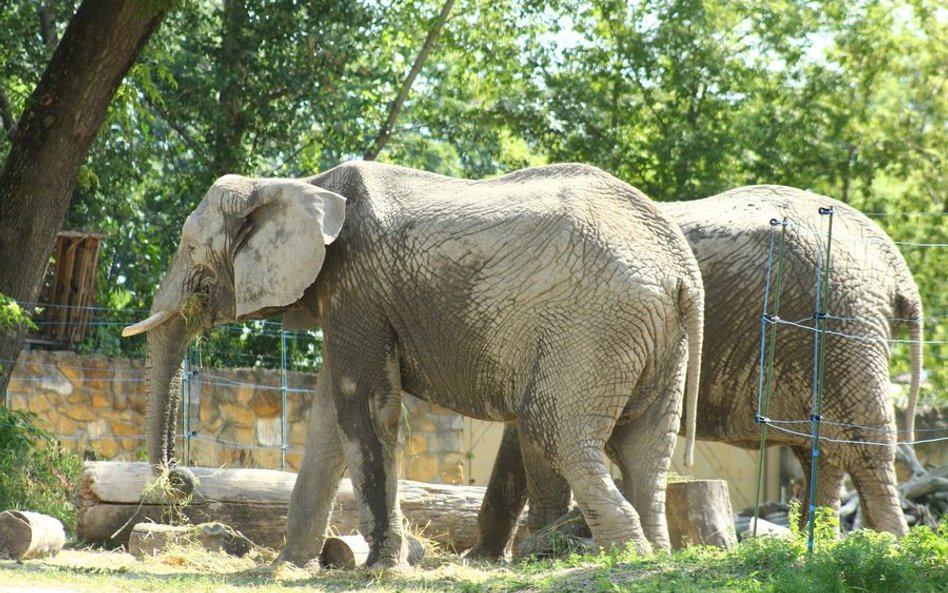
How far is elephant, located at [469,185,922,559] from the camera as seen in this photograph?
411 inches

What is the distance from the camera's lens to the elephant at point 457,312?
9.09 m

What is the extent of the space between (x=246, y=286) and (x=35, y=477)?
410cm

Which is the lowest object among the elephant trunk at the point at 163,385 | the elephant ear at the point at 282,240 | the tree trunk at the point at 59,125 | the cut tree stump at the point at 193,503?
the cut tree stump at the point at 193,503

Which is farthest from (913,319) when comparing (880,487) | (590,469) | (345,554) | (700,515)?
(345,554)

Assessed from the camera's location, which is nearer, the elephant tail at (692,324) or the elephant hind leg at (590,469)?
the elephant hind leg at (590,469)

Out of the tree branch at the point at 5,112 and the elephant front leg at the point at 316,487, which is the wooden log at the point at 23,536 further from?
the tree branch at the point at 5,112

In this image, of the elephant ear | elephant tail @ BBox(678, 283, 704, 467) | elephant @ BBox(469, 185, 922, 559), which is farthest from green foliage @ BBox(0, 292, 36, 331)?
elephant tail @ BBox(678, 283, 704, 467)

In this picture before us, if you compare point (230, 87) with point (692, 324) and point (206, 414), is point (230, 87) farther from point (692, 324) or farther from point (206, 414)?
point (692, 324)

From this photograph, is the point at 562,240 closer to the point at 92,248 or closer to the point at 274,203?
the point at 274,203

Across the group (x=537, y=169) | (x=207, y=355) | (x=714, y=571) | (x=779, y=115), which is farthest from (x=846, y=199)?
(x=714, y=571)

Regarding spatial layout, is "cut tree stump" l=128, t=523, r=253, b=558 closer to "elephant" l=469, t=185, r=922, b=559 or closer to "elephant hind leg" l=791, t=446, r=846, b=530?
"elephant" l=469, t=185, r=922, b=559

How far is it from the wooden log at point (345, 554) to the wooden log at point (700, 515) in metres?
1.91

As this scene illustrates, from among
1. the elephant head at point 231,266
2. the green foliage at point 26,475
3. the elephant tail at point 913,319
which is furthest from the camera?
the green foliage at point 26,475

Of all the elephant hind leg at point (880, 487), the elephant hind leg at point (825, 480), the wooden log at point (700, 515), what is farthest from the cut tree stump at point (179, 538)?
the elephant hind leg at point (880, 487)
